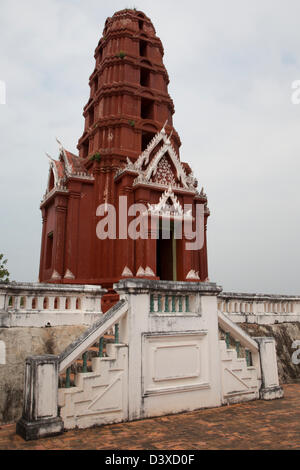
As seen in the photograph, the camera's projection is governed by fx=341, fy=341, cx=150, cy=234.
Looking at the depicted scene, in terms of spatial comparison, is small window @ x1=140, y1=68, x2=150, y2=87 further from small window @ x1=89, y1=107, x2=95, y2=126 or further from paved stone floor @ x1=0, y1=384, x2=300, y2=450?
paved stone floor @ x1=0, y1=384, x2=300, y2=450

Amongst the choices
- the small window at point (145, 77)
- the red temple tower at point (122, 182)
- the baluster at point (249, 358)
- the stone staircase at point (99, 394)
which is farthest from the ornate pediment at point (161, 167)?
the stone staircase at point (99, 394)

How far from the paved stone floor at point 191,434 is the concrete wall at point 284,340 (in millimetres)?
3597

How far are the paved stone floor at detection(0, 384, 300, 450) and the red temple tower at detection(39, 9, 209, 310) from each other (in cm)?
738

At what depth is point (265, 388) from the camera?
724 centimetres

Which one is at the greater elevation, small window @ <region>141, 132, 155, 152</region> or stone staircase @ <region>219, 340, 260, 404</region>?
small window @ <region>141, 132, 155, 152</region>

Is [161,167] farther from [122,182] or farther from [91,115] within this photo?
[91,115]

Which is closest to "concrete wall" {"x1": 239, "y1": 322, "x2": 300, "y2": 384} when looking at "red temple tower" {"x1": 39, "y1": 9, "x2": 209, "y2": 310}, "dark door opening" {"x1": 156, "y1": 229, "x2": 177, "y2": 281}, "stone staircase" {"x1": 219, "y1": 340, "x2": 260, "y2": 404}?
"stone staircase" {"x1": 219, "y1": 340, "x2": 260, "y2": 404}

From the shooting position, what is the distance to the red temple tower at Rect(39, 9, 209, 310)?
13.6 metres

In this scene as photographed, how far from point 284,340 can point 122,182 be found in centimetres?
833

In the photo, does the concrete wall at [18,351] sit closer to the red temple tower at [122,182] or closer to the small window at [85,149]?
the red temple tower at [122,182]

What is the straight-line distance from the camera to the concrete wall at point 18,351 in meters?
5.95

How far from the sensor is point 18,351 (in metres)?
6.76
